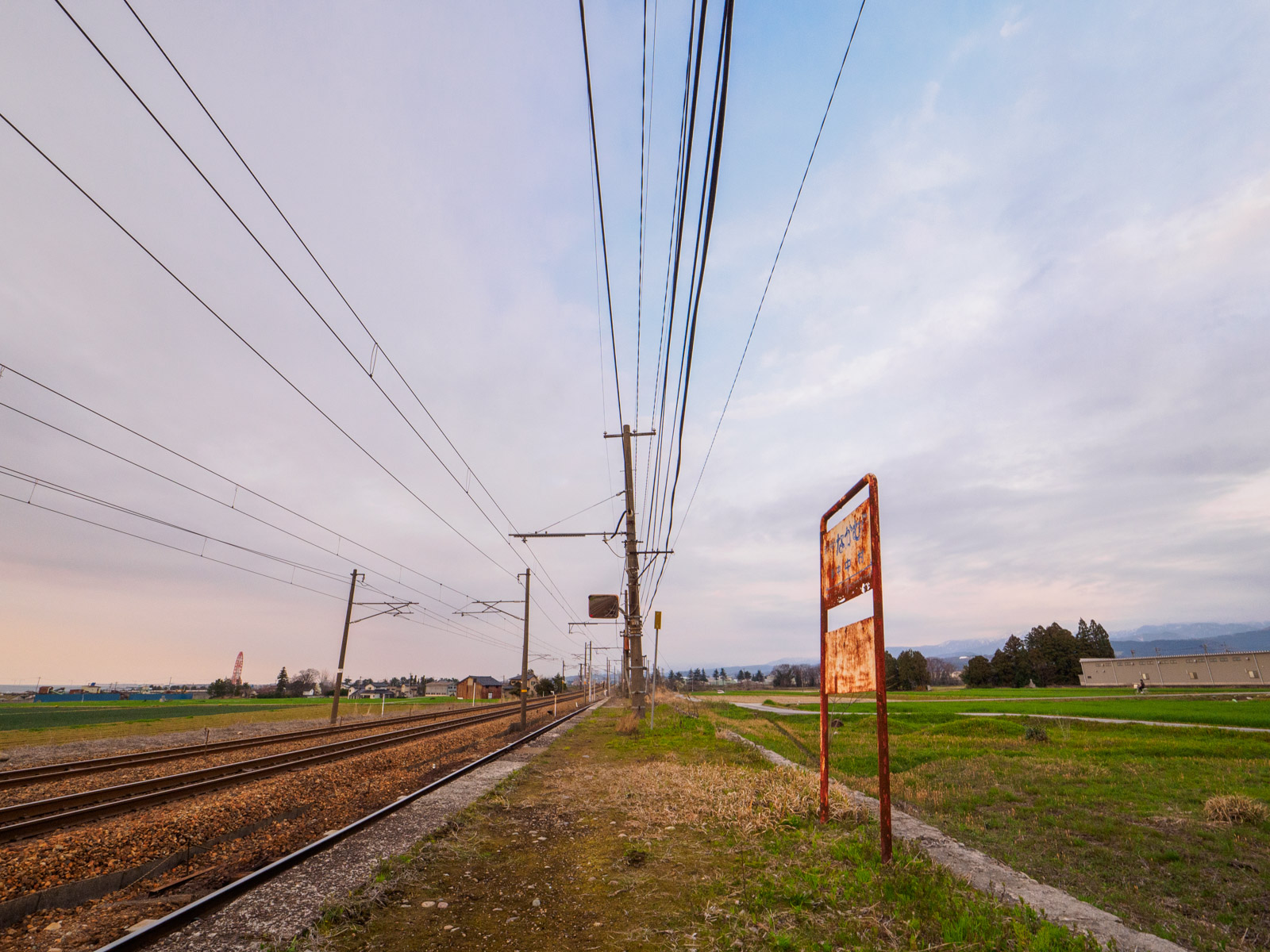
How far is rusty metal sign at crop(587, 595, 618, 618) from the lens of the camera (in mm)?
24047

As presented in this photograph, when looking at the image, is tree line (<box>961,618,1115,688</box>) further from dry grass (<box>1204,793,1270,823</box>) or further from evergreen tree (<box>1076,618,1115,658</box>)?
dry grass (<box>1204,793,1270,823</box>)

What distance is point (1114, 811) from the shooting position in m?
10.3

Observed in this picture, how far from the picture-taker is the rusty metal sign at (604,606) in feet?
78.9

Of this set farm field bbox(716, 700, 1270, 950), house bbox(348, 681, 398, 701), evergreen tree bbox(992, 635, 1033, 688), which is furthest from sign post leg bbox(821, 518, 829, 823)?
evergreen tree bbox(992, 635, 1033, 688)

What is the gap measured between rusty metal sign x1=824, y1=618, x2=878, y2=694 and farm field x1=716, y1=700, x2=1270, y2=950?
2.86 meters

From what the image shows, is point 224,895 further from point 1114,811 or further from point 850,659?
point 1114,811

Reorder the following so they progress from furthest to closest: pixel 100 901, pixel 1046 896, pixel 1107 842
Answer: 1. pixel 1107 842
2. pixel 100 901
3. pixel 1046 896

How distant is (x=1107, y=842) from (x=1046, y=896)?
4.51 metres

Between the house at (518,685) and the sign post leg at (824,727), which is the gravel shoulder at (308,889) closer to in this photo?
the sign post leg at (824,727)

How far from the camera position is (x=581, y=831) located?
26.9 feet

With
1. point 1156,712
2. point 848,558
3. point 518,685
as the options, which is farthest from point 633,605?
point 518,685

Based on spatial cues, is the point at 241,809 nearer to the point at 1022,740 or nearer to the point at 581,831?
the point at 581,831

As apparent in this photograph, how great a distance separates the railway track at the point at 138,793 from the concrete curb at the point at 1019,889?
13041 millimetres

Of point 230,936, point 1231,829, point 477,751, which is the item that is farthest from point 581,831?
point 477,751
